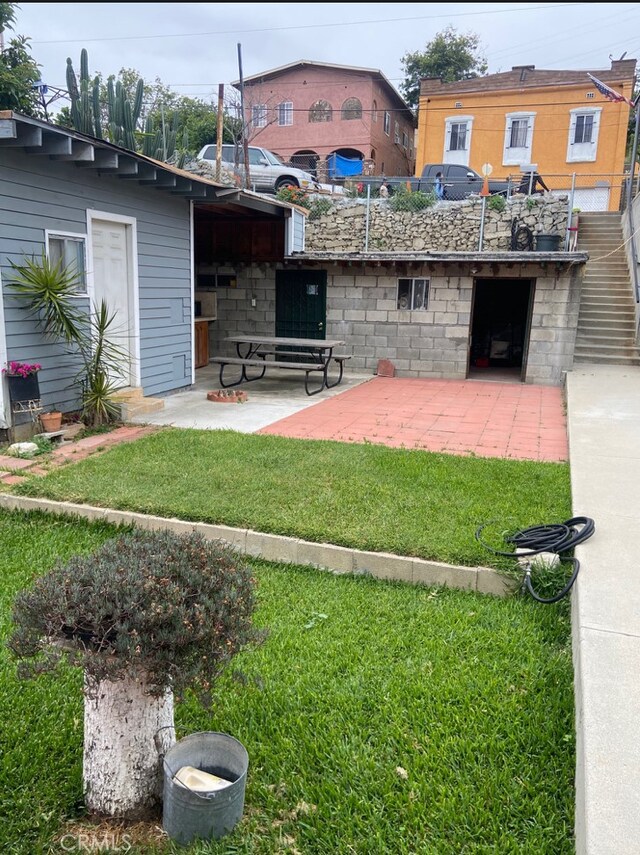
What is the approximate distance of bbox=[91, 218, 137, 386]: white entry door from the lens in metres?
7.56

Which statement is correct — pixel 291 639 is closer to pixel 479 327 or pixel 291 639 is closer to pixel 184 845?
pixel 184 845

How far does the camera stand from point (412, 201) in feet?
49.5

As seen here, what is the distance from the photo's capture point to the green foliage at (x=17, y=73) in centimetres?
1494

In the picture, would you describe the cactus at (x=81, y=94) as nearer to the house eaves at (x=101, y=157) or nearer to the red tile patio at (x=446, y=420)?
the house eaves at (x=101, y=157)

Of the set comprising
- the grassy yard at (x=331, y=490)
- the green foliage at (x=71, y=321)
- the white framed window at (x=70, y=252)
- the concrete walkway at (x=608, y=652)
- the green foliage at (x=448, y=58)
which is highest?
the green foliage at (x=448, y=58)

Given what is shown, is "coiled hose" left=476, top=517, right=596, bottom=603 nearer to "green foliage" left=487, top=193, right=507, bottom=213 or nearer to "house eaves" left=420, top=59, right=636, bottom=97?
"green foliage" left=487, top=193, right=507, bottom=213

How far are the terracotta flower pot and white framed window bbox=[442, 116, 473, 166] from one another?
75.6 feet

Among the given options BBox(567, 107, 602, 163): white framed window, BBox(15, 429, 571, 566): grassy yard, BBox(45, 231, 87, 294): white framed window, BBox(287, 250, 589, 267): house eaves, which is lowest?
BBox(15, 429, 571, 566): grassy yard

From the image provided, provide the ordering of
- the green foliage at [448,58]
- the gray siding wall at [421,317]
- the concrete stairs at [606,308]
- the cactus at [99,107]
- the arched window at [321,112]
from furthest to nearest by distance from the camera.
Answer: the green foliage at [448,58], the arched window at [321,112], the concrete stairs at [606,308], the cactus at [99,107], the gray siding wall at [421,317]

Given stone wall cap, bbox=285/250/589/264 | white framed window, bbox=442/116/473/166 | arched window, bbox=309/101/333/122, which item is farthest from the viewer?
arched window, bbox=309/101/333/122

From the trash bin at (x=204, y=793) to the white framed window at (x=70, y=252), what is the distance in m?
5.68

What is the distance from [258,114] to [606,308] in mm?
22518


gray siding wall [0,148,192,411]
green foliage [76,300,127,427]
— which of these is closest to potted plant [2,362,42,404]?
gray siding wall [0,148,192,411]

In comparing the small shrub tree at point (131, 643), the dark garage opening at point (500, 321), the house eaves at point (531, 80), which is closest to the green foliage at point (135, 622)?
Result: the small shrub tree at point (131, 643)
